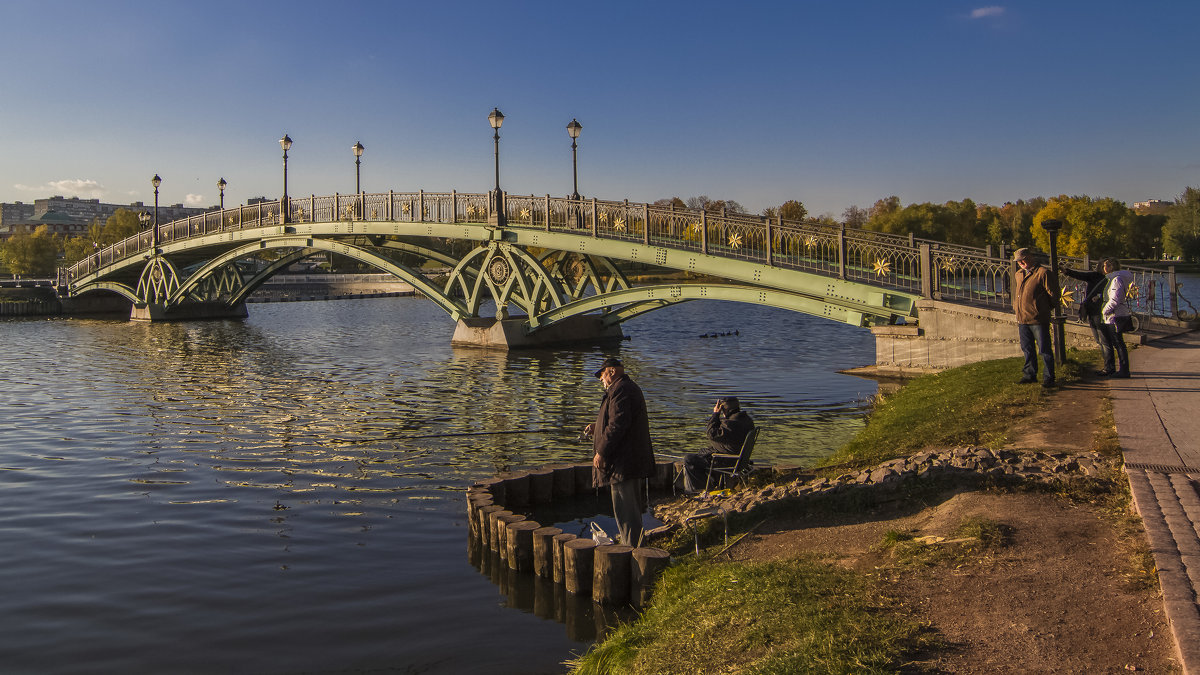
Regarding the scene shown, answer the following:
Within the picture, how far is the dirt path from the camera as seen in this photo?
15.7 feet

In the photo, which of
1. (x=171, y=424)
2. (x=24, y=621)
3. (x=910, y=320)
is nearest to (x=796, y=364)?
(x=910, y=320)

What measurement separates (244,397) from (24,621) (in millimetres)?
15332

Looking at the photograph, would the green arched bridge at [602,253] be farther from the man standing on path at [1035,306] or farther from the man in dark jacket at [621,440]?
the man in dark jacket at [621,440]

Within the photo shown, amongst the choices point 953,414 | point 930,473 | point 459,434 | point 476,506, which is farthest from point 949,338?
point 476,506

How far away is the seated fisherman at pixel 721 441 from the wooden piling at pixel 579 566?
6.89 ft

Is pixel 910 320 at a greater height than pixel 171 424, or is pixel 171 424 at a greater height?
pixel 910 320

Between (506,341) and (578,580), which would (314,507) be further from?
(506,341)

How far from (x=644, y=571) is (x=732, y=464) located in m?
2.67

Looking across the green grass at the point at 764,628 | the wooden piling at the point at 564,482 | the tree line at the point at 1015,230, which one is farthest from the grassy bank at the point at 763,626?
the tree line at the point at 1015,230

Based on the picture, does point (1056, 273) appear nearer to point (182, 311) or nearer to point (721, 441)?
point (721, 441)

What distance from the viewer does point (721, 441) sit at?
33.0 feet

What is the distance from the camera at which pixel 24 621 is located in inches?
315

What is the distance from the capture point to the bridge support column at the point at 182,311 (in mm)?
55688

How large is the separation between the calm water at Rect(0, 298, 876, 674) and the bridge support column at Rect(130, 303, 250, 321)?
2341 centimetres
